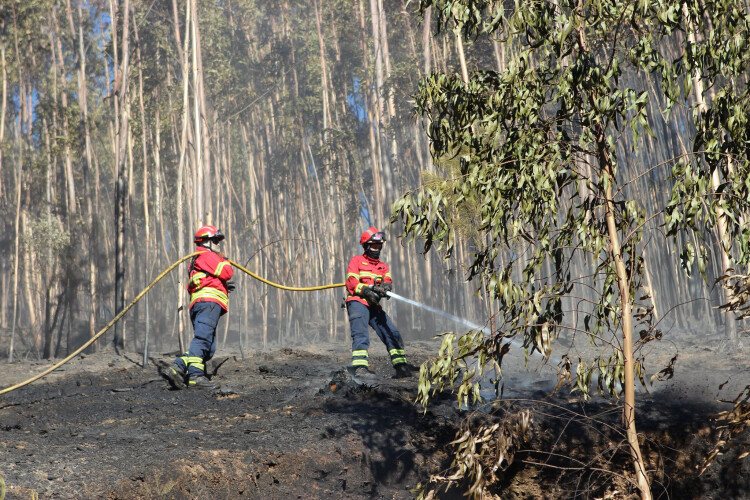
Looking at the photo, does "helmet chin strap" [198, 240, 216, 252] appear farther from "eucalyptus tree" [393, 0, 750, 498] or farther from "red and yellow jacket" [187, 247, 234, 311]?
"eucalyptus tree" [393, 0, 750, 498]

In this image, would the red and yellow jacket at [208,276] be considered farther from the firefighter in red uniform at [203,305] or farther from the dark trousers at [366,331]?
the dark trousers at [366,331]

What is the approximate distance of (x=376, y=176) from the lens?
2028cm

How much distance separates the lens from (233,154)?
33.4 m

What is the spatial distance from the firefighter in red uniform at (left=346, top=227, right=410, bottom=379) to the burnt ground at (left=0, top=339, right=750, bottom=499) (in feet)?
1.53

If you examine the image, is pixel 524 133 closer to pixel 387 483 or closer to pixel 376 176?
pixel 387 483

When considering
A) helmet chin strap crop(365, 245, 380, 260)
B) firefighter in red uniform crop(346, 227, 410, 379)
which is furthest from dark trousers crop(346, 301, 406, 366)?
helmet chin strap crop(365, 245, 380, 260)

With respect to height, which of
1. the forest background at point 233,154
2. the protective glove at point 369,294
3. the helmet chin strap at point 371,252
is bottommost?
the protective glove at point 369,294

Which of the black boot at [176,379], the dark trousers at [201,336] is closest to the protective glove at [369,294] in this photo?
the dark trousers at [201,336]

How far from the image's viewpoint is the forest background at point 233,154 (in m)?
17.1

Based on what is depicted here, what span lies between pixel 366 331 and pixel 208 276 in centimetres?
185

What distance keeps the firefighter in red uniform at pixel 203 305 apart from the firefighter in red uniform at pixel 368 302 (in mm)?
1384

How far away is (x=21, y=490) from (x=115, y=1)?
1490 cm

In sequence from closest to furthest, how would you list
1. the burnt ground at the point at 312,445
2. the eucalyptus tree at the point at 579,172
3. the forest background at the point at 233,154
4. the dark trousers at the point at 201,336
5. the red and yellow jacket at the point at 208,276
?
the eucalyptus tree at the point at 579,172 < the burnt ground at the point at 312,445 < the dark trousers at the point at 201,336 < the red and yellow jacket at the point at 208,276 < the forest background at the point at 233,154

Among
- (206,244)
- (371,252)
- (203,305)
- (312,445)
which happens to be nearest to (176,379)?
(203,305)
